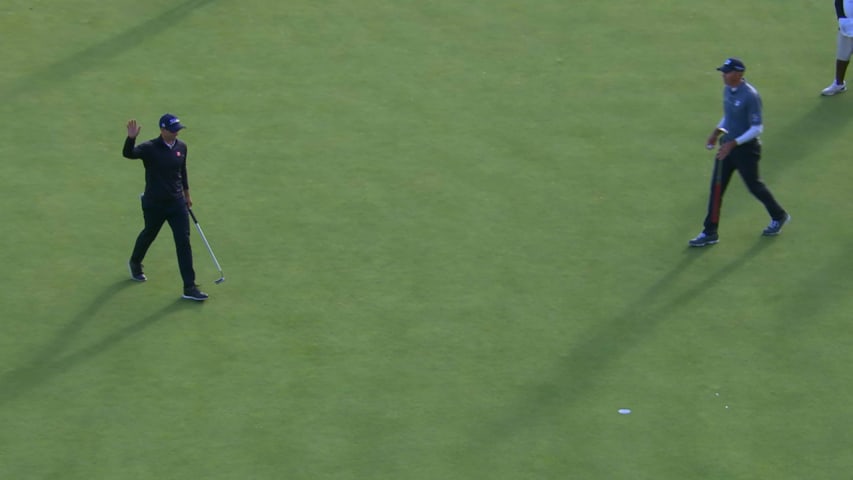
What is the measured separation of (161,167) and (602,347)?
14.9ft

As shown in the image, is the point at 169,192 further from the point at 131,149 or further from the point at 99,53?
the point at 99,53

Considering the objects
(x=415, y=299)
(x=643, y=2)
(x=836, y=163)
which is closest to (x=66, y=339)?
(x=415, y=299)

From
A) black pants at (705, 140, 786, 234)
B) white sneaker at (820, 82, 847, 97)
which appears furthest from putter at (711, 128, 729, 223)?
white sneaker at (820, 82, 847, 97)

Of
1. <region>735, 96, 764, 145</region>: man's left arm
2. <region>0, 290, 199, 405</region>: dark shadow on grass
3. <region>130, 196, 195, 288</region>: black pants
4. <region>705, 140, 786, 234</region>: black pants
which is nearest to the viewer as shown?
<region>0, 290, 199, 405</region>: dark shadow on grass

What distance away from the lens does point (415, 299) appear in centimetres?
1214

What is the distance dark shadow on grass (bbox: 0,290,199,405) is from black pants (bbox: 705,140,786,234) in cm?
544

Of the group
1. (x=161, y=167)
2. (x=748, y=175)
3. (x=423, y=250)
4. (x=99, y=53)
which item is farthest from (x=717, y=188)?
(x=99, y=53)

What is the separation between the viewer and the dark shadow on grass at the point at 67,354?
11.0m

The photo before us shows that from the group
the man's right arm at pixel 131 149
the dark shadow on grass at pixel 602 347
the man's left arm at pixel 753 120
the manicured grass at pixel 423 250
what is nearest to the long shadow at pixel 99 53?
the manicured grass at pixel 423 250

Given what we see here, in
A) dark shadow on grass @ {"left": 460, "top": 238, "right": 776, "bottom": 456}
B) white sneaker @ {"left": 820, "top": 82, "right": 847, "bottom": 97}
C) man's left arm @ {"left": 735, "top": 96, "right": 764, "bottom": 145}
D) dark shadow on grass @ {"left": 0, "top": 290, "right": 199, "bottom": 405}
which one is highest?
man's left arm @ {"left": 735, "top": 96, "right": 764, "bottom": 145}

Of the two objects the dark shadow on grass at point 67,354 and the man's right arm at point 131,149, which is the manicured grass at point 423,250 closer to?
the dark shadow on grass at point 67,354

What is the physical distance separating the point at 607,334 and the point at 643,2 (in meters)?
7.58

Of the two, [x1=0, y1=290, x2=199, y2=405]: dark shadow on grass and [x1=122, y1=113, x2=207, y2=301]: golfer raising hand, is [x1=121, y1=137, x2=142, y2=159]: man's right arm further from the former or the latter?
[x1=0, y1=290, x2=199, y2=405]: dark shadow on grass

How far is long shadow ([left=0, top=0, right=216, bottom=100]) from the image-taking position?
A: 621 inches
